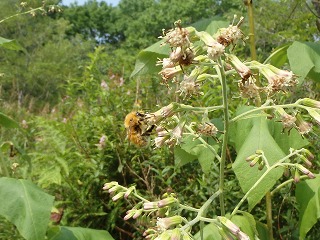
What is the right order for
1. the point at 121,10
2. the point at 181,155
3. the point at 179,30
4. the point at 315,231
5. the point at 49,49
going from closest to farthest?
1. the point at 179,30
2. the point at 181,155
3. the point at 315,231
4. the point at 49,49
5. the point at 121,10

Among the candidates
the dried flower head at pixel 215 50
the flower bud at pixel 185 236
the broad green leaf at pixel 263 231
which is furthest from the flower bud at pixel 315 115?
the broad green leaf at pixel 263 231

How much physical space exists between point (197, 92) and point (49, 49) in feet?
96.8

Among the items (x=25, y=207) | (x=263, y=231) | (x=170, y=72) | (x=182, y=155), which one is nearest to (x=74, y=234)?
(x=25, y=207)

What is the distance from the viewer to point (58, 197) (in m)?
3.68

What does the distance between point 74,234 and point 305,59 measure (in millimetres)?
1153

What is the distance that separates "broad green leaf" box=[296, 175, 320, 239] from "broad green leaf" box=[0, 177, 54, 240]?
0.93 metres

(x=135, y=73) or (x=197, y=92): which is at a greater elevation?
(x=197, y=92)

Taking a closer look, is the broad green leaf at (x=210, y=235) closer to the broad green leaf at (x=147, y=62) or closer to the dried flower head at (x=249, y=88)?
the dried flower head at (x=249, y=88)

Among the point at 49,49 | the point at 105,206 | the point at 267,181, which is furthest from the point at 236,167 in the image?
the point at 49,49

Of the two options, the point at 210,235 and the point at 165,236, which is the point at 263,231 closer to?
the point at 210,235

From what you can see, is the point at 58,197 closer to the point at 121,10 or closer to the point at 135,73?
the point at 135,73

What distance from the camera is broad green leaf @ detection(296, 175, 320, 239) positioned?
73.0 inches

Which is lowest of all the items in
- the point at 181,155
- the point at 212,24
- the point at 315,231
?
the point at 315,231

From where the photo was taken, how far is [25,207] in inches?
73.4
